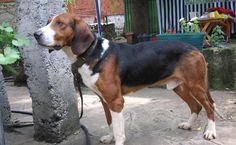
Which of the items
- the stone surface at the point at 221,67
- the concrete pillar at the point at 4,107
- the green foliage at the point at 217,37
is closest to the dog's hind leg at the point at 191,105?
the stone surface at the point at 221,67

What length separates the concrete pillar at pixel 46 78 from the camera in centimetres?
459

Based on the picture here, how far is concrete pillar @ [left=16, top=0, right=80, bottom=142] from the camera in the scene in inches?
181

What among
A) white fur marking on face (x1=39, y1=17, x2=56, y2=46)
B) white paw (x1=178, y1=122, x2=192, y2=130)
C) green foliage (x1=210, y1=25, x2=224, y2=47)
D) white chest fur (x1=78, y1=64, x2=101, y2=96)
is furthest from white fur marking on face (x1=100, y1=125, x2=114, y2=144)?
green foliage (x1=210, y1=25, x2=224, y2=47)

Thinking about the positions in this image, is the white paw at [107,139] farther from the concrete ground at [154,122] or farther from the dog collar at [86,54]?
the dog collar at [86,54]

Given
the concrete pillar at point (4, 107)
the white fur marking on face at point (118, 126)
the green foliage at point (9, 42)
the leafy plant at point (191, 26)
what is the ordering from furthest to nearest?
the leafy plant at point (191, 26)
the concrete pillar at point (4, 107)
the white fur marking on face at point (118, 126)
the green foliage at point (9, 42)

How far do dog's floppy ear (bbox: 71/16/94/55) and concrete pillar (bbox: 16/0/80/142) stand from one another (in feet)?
2.12

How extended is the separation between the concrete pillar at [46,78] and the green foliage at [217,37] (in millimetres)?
3584

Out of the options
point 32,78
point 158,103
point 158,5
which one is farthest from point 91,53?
point 158,5

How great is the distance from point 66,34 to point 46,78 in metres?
0.89

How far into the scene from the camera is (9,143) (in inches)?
195

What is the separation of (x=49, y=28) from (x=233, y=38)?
5.86m

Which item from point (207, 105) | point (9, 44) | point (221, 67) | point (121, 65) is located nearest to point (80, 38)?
point (121, 65)

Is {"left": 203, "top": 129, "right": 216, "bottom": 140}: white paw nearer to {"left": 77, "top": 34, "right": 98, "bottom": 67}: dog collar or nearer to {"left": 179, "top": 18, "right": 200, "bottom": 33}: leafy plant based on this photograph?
{"left": 77, "top": 34, "right": 98, "bottom": 67}: dog collar

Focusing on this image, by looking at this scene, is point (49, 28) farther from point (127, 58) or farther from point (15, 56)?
point (15, 56)
